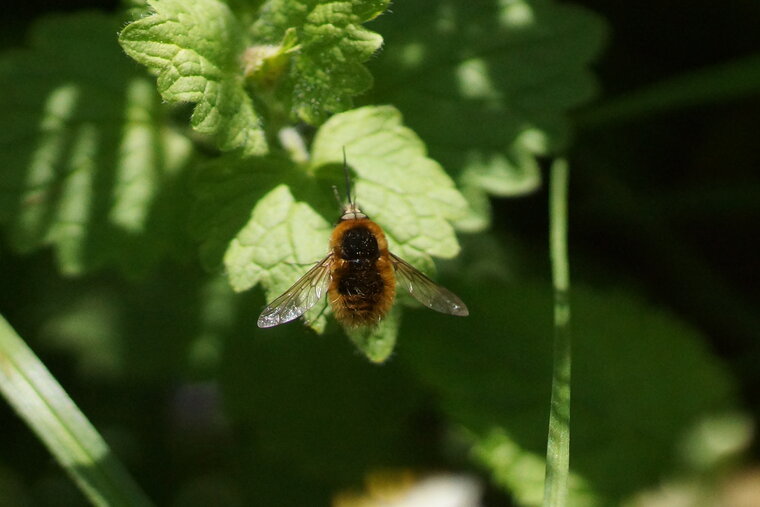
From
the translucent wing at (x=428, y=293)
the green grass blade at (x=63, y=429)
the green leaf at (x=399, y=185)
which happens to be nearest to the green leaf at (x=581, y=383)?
the translucent wing at (x=428, y=293)

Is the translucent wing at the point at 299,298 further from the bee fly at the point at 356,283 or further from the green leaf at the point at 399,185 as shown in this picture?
the green leaf at the point at 399,185

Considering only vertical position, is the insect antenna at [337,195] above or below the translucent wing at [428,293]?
above

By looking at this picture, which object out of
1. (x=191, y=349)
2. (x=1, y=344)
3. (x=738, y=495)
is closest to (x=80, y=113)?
(x=1, y=344)

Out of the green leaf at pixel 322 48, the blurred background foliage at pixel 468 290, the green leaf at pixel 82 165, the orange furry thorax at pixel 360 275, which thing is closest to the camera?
the green leaf at pixel 322 48

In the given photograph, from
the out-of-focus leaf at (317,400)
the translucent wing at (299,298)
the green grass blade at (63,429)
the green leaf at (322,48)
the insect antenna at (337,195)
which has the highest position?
the green leaf at (322,48)

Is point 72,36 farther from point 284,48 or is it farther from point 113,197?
point 284,48

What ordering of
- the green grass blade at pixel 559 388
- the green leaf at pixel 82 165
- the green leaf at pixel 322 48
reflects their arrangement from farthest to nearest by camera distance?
1. the green leaf at pixel 82 165
2. the green leaf at pixel 322 48
3. the green grass blade at pixel 559 388
